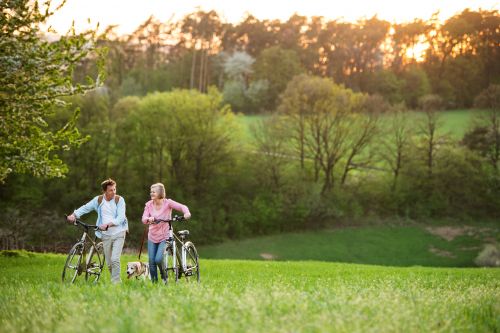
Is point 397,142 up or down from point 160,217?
up

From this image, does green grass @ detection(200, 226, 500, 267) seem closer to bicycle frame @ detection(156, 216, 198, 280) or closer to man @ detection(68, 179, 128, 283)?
man @ detection(68, 179, 128, 283)

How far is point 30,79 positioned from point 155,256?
7831mm

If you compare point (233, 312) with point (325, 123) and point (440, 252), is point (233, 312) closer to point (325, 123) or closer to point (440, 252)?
point (440, 252)

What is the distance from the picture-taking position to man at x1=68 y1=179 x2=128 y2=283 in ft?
43.3

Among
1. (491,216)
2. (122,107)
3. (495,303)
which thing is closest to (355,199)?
(491,216)

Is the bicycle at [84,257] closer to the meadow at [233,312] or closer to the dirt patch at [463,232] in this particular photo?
the meadow at [233,312]

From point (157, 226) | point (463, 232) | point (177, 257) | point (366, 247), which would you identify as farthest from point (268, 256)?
point (157, 226)

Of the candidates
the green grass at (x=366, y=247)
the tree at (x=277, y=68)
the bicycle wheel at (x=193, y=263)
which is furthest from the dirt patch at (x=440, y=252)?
the bicycle wheel at (x=193, y=263)

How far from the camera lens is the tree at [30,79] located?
1650 cm

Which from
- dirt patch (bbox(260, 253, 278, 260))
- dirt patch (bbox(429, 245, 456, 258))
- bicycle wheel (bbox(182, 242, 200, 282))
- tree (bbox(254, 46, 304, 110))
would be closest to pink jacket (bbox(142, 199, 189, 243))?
bicycle wheel (bbox(182, 242, 200, 282))

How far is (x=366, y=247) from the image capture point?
54.2 m

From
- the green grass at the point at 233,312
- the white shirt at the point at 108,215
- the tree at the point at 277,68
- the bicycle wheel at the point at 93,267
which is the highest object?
the tree at the point at 277,68

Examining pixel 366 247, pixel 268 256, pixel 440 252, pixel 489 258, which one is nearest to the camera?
pixel 489 258

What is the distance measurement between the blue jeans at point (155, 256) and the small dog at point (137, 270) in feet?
0.90
